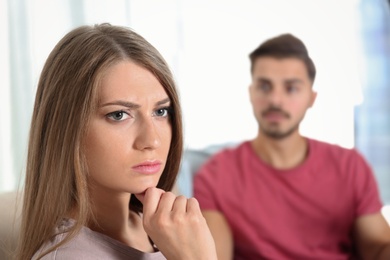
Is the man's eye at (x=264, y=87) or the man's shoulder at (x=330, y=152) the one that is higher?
the man's eye at (x=264, y=87)

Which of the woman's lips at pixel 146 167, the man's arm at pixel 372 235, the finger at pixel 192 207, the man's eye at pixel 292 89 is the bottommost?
the man's arm at pixel 372 235

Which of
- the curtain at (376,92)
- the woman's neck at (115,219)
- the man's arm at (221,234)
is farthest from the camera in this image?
the curtain at (376,92)

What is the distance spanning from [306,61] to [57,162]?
131 centimetres

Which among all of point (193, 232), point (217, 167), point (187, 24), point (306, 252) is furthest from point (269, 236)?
point (193, 232)

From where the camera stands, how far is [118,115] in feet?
2.95

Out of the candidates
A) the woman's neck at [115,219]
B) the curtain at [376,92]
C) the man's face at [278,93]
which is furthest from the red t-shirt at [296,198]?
the woman's neck at [115,219]

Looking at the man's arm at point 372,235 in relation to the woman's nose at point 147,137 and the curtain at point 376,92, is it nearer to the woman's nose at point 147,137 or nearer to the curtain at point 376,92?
the curtain at point 376,92

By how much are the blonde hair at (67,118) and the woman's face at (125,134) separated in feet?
0.05

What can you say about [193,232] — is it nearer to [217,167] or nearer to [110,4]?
[217,167]

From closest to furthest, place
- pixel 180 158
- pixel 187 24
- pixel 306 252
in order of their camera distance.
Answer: pixel 180 158 < pixel 306 252 < pixel 187 24

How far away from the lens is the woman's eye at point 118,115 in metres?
0.90

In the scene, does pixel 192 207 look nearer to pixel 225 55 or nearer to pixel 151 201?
pixel 151 201

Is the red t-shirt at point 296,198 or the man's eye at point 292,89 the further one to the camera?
the man's eye at point 292,89

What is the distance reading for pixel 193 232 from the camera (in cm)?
88
